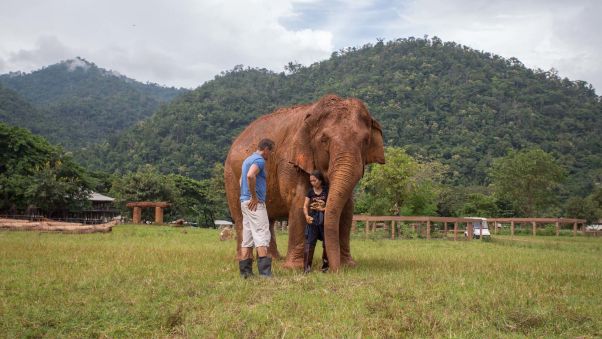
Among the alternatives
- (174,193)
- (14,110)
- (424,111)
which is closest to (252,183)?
(174,193)

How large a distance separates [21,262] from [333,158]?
6.30 metres

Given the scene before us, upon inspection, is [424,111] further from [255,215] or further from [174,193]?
[255,215]

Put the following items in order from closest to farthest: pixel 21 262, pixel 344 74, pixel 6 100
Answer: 1. pixel 21 262
2. pixel 6 100
3. pixel 344 74

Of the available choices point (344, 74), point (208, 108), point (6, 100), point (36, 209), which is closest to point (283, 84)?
point (344, 74)

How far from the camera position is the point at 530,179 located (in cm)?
5350

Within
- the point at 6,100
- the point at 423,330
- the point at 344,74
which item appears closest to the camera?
the point at 423,330

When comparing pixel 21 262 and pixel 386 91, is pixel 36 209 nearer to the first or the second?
pixel 21 262

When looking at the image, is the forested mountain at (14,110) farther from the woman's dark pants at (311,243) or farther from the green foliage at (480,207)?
the woman's dark pants at (311,243)

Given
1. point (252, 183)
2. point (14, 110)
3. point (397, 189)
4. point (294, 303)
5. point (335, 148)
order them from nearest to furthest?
point (294, 303) → point (252, 183) → point (335, 148) → point (397, 189) → point (14, 110)

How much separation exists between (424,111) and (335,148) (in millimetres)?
107929

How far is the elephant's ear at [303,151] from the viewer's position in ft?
32.2

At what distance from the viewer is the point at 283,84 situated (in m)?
155

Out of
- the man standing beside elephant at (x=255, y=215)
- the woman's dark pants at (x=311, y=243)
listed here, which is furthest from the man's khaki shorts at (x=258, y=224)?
the woman's dark pants at (x=311, y=243)

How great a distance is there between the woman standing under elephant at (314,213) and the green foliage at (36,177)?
3625cm
